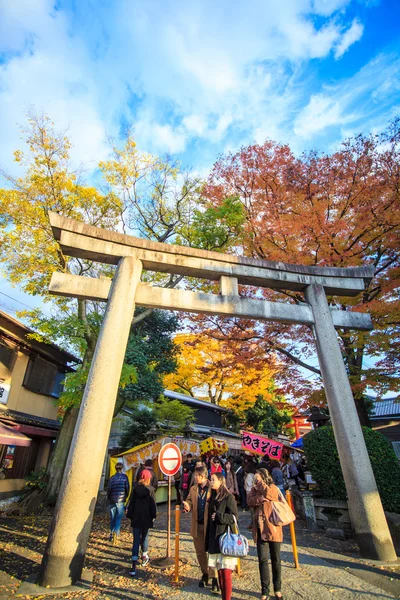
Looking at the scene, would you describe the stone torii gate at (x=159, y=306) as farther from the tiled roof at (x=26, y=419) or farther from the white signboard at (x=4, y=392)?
the white signboard at (x=4, y=392)

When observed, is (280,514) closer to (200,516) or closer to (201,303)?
(200,516)

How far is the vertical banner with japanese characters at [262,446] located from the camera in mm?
12438

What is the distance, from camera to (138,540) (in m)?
5.96

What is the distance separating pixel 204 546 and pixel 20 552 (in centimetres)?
444

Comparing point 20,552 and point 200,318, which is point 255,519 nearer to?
point 20,552

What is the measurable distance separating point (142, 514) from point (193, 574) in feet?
4.45

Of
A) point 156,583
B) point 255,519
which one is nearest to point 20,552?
point 156,583

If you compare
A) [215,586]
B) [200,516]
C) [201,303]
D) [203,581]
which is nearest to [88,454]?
[200,516]

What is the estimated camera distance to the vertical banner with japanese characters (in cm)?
1244

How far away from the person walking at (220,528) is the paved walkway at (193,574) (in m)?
0.88

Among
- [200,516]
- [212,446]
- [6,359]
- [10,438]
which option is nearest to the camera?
[200,516]

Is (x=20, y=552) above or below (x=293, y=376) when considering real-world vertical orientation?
below

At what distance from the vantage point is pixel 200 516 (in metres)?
5.27

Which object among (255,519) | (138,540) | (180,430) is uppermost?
(180,430)
